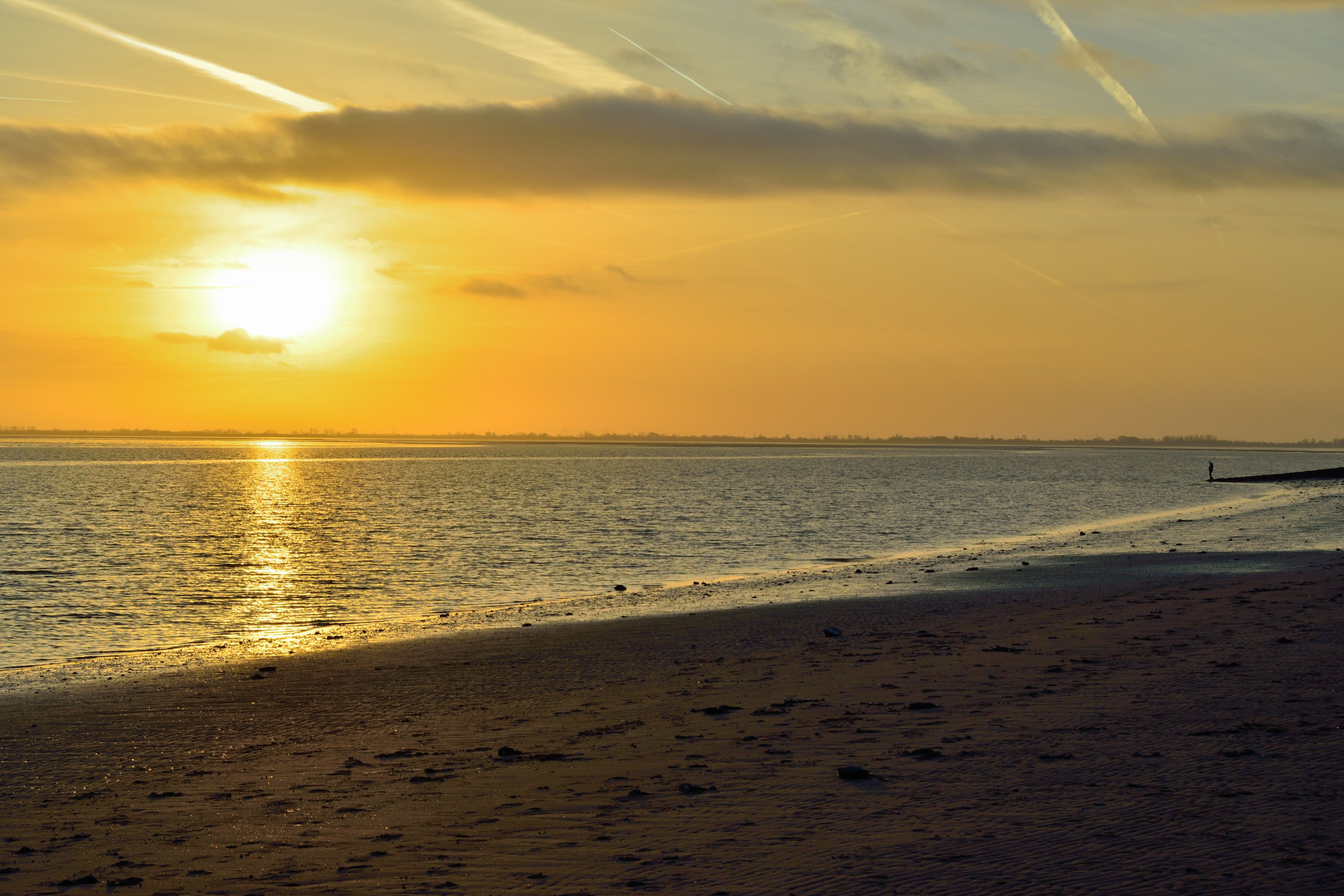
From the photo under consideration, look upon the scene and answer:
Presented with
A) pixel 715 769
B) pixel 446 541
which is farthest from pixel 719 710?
pixel 446 541

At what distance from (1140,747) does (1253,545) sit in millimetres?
37948

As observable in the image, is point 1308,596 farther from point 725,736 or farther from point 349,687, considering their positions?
point 349,687

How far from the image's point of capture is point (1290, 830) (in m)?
8.90

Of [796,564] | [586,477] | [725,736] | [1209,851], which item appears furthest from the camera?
[586,477]

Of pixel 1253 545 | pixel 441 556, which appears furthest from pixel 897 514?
pixel 441 556

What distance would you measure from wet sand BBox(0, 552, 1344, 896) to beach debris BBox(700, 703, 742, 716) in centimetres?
14

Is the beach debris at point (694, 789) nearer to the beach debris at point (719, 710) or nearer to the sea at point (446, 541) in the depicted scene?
the beach debris at point (719, 710)

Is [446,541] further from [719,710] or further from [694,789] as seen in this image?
[694,789]

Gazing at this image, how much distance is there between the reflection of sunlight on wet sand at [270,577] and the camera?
28.9 m

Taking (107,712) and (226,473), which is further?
(226,473)

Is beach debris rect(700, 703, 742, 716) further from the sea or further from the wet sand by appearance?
the sea

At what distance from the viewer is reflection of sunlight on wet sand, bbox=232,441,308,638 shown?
1136 inches

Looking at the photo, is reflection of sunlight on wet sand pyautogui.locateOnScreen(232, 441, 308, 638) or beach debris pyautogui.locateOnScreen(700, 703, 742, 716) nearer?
beach debris pyautogui.locateOnScreen(700, 703, 742, 716)

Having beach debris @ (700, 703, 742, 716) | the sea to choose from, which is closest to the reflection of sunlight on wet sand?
the sea
